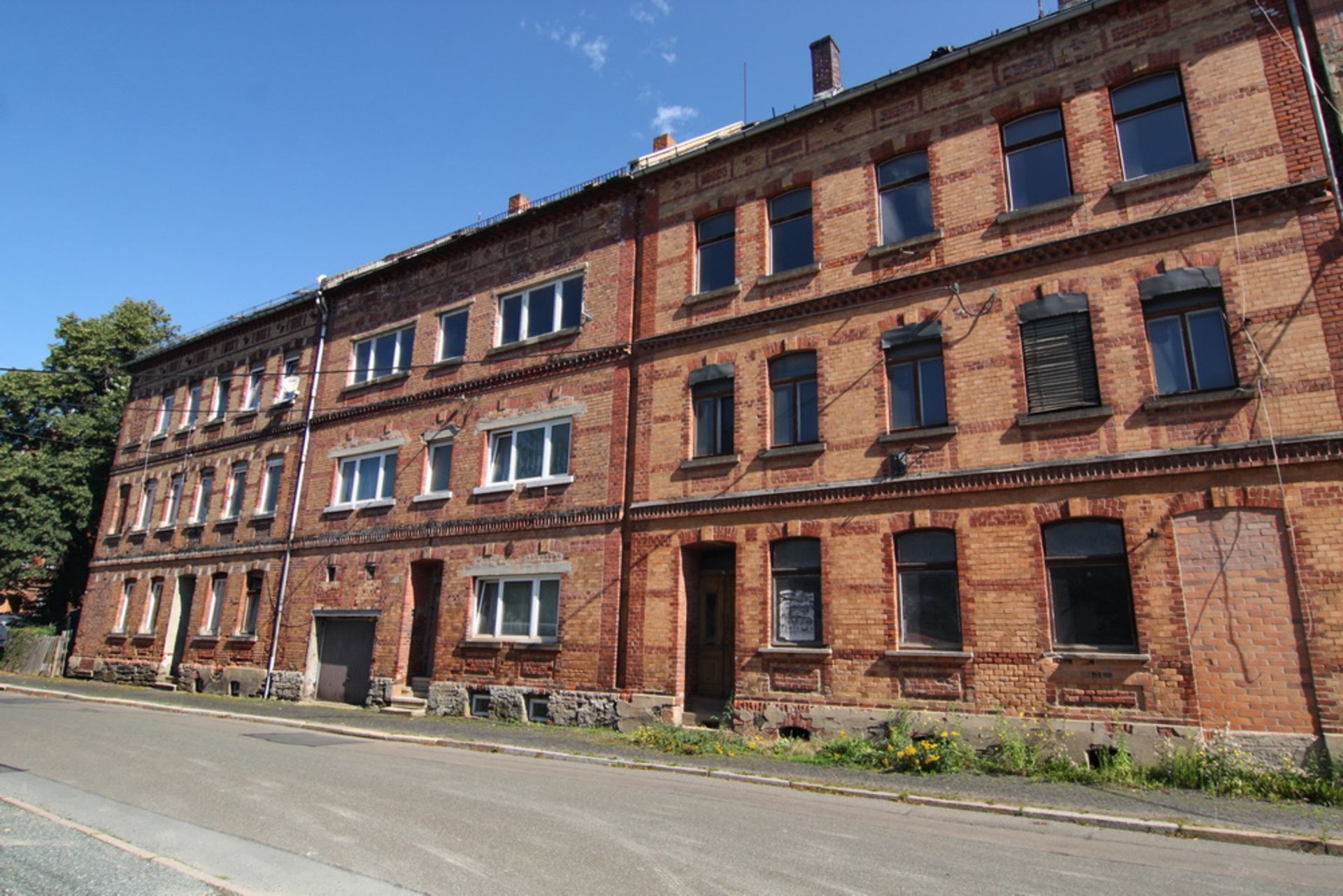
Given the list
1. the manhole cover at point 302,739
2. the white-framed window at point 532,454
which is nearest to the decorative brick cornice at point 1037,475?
the white-framed window at point 532,454

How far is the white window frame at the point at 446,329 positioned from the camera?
2014cm

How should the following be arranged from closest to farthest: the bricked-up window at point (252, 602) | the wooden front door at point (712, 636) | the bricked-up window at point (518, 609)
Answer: the wooden front door at point (712, 636) < the bricked-up window at point (518, 609) < the bricked-up window at point (252, 602)

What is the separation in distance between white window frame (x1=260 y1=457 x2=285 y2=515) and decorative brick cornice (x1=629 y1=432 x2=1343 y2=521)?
555 inches

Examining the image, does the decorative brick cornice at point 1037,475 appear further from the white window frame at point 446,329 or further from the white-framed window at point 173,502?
the white-framed window at point 173,502

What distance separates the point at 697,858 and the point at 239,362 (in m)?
25.3

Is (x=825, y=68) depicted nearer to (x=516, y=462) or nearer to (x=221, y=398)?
(x=516, y=462)

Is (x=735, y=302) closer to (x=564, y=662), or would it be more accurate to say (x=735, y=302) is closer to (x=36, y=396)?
(x=564, y=662)

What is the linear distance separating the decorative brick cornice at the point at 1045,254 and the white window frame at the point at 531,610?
240 inches

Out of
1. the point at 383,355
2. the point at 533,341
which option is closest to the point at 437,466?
the point at 533,341

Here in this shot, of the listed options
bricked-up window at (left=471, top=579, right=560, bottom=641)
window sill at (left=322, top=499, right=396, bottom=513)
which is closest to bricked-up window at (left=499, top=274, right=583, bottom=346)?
window sill at (left=322, top=499, right=396, bottom=513)

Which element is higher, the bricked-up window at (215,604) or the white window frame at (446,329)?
the white window frame at (446,329)

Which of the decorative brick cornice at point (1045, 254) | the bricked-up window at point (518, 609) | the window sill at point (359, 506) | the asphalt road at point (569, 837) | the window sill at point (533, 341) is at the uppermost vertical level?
the window sill at point (533, 341)

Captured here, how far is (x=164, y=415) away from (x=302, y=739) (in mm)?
19959

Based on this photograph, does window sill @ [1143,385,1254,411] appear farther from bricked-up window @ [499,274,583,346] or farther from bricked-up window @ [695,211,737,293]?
bricked-up window @ [499,274,583,346]
